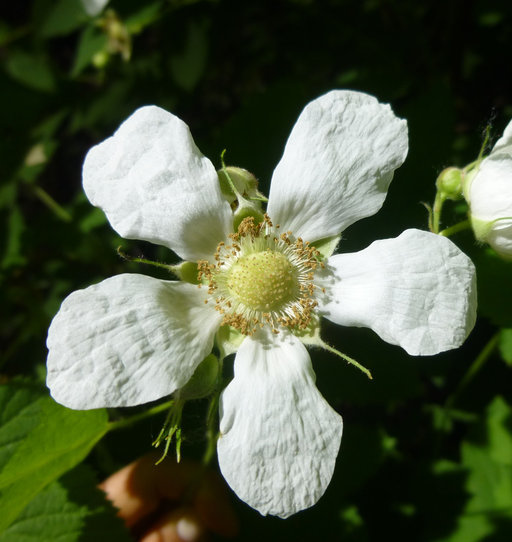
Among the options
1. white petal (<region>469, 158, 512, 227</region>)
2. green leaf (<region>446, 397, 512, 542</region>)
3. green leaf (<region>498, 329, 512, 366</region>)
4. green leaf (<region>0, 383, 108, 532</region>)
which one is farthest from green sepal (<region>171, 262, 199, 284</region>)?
green leaf (<region>446, 397, 512, 542</region>)

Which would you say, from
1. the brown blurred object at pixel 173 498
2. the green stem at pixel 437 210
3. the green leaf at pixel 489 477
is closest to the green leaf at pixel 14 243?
the brown blurred object at pixel 173 498

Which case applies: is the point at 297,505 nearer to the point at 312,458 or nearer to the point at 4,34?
the point at 312,458

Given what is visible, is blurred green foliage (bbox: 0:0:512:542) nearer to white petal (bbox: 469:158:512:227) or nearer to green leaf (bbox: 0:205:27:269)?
green leaf (bbox: 0:205:27:269)

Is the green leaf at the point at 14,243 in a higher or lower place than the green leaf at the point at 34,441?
higher

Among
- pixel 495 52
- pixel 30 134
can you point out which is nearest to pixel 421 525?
pixel 495 52

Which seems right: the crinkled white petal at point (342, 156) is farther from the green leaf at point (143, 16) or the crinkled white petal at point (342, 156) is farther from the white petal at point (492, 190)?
the green leaf at point (143, 16)

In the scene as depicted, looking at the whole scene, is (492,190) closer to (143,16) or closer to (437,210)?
(437,210)

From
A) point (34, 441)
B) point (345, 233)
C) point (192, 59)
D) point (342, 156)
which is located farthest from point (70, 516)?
point (192, 59)
